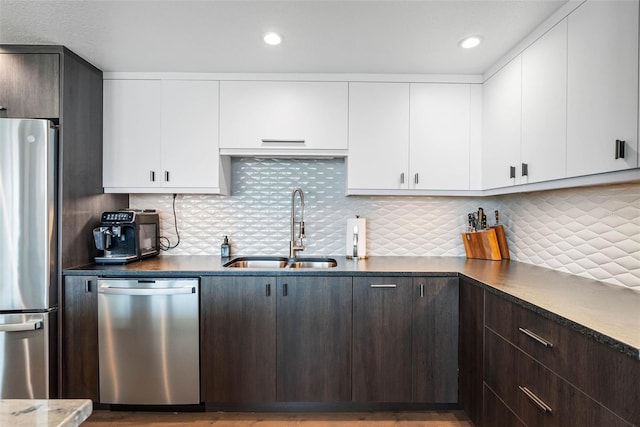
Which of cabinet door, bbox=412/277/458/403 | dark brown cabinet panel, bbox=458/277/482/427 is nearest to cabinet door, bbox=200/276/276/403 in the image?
cabinet door, bbox=412/277/458/403

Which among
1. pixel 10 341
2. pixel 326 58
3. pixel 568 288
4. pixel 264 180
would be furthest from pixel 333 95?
pixel 10 341

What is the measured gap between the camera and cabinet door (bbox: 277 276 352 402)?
2096 mm

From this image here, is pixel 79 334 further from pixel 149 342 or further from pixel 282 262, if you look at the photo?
pixel 282 262

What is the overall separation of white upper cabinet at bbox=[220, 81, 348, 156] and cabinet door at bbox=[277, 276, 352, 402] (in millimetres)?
1007

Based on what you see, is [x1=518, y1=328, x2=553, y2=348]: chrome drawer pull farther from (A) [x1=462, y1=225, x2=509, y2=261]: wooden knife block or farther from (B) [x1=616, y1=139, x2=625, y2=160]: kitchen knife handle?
(A) [x1=462, y1=225, x2=509, y2=261]: wooden knife block

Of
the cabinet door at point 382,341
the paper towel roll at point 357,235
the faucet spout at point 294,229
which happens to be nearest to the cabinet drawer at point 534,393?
the cabinet door at point 382,341

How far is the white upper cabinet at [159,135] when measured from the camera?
2.44 m

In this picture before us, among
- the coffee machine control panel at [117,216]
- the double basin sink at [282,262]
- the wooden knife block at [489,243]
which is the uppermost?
the coffee machine control panel at [117,216]

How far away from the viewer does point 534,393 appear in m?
1.33

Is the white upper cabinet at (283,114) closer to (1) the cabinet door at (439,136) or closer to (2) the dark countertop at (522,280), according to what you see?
(1) the cabinet door at (439,136)

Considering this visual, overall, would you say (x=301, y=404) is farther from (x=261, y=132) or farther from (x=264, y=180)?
(x=261, y=132)

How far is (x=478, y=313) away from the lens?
1.81 metres

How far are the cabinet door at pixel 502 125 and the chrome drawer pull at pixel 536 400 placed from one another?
1185mm

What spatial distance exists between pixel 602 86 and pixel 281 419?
2399mm
